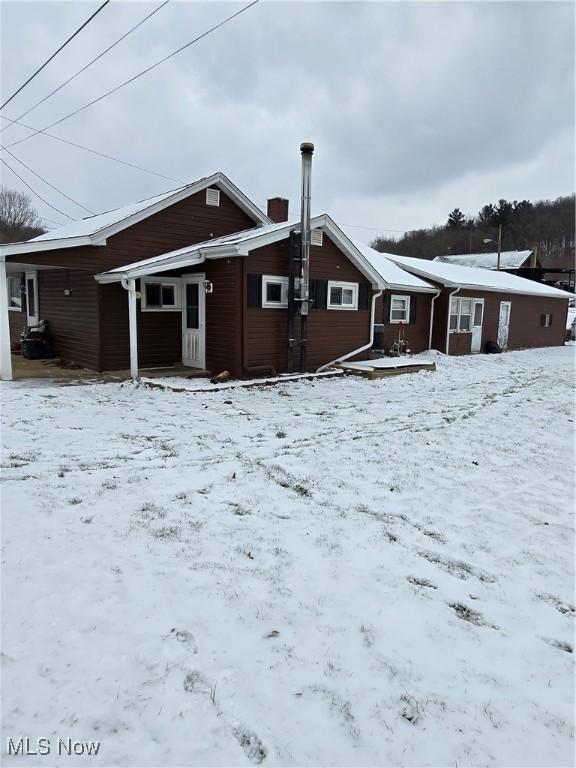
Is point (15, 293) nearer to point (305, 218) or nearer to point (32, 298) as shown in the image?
point (32, 298)

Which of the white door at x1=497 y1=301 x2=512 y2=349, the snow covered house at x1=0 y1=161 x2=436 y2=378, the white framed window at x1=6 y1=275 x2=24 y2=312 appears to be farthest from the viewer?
the white door at x1=497 y1=301 x2=512 y2=349

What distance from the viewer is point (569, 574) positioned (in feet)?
11.1

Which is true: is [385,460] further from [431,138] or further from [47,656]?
[431,138]

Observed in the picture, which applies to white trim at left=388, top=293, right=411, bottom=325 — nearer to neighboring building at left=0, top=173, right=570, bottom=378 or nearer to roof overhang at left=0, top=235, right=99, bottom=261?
neighboring building at left=0, top=173, right=570, bottom=378

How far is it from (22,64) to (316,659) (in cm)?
1426

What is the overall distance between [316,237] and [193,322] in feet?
11.6

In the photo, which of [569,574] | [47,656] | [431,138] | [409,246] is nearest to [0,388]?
[47,656]

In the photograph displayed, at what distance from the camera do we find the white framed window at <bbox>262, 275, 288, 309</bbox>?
10.8 meters

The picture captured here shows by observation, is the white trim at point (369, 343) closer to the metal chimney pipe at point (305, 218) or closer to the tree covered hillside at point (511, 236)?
the metal chimney pipe at point (305, 218)

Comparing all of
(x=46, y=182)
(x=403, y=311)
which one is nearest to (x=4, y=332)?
(x=403, y=311)

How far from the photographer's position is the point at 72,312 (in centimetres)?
1209

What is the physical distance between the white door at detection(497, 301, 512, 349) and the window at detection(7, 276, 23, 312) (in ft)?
59.4

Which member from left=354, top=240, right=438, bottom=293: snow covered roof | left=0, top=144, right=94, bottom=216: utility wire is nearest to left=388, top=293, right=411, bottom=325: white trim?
left=354, top=240, right=438, bottom=293: snow covered roof

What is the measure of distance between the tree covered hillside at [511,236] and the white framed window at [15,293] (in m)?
52.7
